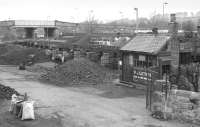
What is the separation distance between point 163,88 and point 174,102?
297 centimetres

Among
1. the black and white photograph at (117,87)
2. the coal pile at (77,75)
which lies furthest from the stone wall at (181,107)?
the coal pile at (77,75)

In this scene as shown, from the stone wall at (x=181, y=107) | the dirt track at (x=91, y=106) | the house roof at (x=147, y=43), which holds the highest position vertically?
the house roof at (x=147, y=43)

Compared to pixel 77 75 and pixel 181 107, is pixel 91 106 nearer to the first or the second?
pixel 181 107

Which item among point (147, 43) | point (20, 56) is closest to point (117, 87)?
point (147, 43)

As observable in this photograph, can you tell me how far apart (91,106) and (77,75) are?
11.0 metres

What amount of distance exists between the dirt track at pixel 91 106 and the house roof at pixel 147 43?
3.75 m

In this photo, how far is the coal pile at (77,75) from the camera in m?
32.1

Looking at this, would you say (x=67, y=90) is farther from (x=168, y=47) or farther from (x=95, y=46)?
(x=95, y=46)

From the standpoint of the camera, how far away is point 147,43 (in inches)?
1133

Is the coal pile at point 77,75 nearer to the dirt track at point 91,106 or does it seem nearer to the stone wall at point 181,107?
the dirt track at point 91,106

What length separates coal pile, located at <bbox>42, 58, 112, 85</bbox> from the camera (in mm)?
32094

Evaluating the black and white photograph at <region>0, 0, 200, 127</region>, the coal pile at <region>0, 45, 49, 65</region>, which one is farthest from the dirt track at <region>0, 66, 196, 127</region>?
the coal pile at <region>0, 45, 49, 65</region>

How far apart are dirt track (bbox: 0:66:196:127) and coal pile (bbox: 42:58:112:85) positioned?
6.23 ft

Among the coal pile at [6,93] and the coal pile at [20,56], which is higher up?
the coal pile at [20,56]
